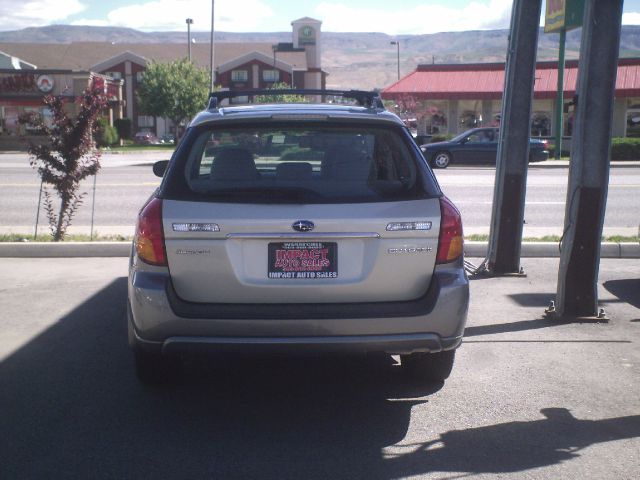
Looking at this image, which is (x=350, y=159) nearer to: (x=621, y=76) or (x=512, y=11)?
(x=512, y=11)

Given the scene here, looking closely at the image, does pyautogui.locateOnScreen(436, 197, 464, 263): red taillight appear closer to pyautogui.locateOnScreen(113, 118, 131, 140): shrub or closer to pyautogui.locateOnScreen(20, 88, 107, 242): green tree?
pyautogui.locateOnScreen(20, 88, 107, 242): green tree

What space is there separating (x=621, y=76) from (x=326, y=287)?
42.4 metres

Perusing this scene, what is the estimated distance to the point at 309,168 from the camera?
5.27 metres

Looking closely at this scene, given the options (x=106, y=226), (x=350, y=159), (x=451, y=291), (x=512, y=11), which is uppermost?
(x=512, y=11)

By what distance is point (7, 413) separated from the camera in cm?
514

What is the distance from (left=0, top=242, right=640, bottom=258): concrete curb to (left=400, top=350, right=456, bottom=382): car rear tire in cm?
526

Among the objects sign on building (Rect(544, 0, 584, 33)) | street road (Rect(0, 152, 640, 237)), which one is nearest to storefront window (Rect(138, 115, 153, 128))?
sign on building (Rect(544, 0, 584, 33))

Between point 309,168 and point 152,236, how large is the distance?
1080 millimetres

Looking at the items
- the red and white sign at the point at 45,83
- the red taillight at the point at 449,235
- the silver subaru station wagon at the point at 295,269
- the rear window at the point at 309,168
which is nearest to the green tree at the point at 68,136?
the rear window at the point at 309,168

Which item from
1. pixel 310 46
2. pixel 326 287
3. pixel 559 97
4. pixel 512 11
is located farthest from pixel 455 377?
pixel 310 46

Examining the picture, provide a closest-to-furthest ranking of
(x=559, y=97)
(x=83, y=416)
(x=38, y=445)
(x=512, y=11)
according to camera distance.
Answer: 1. (x=38, y=445)
2. (x=83, y=416)
3. (x=512, y=11)
4. (x=559, y=97)

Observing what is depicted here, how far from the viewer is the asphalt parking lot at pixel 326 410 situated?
440cm

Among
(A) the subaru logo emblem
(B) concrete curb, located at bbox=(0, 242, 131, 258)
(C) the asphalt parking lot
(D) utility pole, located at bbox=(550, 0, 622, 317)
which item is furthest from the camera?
(B) concrete curb, located at bbox=(0, 242, 131, 258)

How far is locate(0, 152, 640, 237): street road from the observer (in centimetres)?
1362
